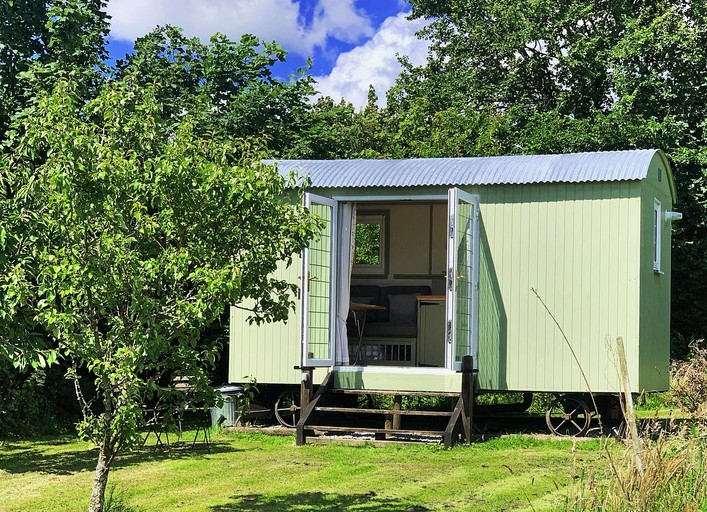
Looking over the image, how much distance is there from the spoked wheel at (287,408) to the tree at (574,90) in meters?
8.01

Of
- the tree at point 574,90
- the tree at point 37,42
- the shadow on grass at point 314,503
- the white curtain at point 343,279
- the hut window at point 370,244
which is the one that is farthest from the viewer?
the tree at point 574,90

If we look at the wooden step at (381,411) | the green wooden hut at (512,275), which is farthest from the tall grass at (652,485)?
the wooden step at (381,411)

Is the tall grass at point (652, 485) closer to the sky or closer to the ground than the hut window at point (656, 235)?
closer to the ground

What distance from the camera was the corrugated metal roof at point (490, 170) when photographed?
11102 mm

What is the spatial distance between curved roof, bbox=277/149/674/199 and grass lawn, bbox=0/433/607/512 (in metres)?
2.84

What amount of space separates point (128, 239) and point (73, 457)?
498cm

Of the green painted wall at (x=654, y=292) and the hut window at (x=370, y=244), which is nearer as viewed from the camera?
the green painted wall at (x=654, y=292)

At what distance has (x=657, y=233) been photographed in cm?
1217

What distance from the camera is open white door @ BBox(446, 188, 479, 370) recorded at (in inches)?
423

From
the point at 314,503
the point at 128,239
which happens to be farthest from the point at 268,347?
the point at 128,239

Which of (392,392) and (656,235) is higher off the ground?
(656,235)

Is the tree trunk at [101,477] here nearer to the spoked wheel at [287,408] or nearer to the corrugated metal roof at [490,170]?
the corrugated metal roof at [490,170]

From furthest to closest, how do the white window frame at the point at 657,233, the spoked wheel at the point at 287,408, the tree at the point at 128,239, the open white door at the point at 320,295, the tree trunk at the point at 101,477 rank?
the spoked wheel at the point at 287,408, the white window frame at the point at 657,233, the open white door at the point at 320,295, the tree trunk at the point at 101,477, the tree at the point at 128,239

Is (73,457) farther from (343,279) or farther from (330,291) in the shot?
(343,279)
